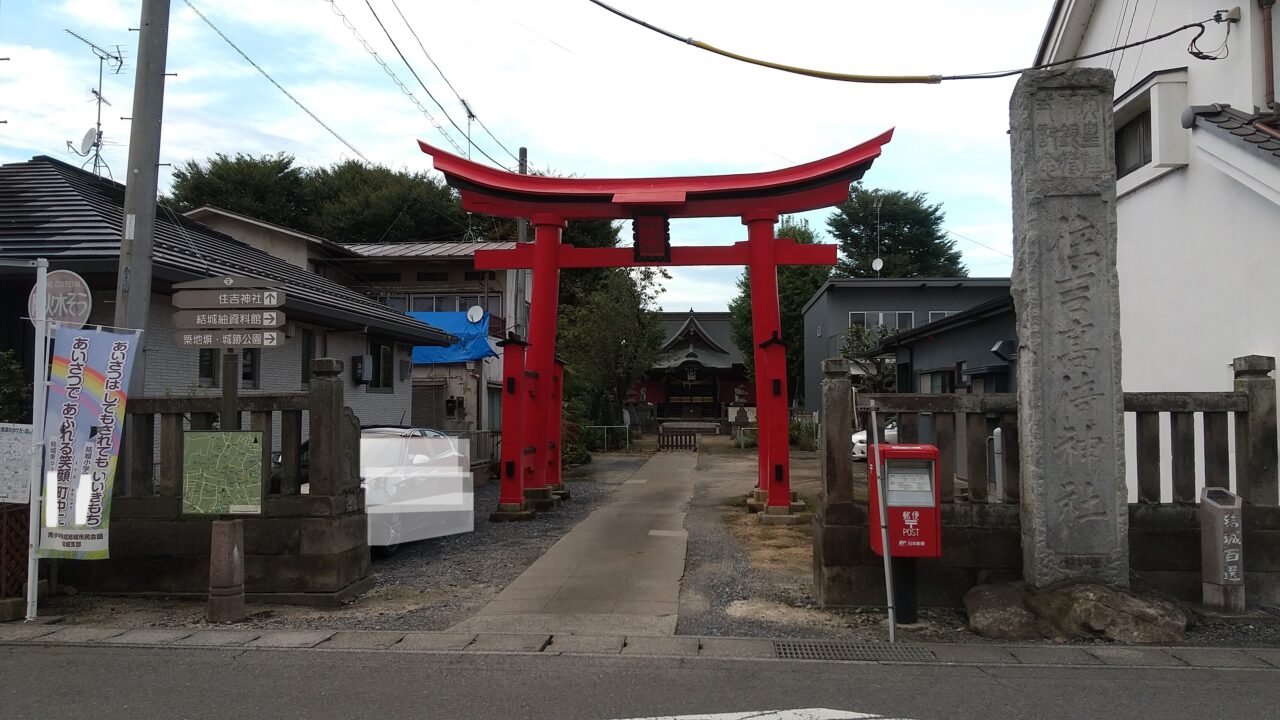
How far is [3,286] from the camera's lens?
9.73 m

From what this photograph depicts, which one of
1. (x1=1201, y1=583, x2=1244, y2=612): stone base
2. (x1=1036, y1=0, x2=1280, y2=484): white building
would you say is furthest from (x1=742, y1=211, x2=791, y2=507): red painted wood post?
(x1=1201, y1=583, x2=1244, y2=612): stone base

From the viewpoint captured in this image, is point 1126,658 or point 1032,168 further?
point 1032,168

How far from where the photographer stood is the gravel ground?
698cm

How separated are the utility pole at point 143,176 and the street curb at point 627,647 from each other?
2644 mm

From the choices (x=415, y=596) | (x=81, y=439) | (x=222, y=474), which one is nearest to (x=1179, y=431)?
(x=415, y=596)

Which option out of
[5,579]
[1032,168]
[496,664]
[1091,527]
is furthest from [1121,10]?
[5,579]

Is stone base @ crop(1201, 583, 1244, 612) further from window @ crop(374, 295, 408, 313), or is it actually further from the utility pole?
window @ crop(374, 295, 408, 313)

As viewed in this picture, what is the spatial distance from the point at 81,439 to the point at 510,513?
6497mm

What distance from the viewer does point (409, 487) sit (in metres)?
9.80

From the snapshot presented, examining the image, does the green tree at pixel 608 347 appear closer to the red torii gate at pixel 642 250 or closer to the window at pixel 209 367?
the red torii gate at pixel 642 250

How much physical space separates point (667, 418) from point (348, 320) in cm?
2635

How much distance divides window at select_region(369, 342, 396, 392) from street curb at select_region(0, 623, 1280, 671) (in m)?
10.8

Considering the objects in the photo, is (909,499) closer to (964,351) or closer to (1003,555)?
(1003,555)

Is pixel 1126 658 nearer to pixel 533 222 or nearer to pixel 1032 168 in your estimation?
pixel 1032 168
